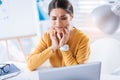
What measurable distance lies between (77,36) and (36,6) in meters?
0.60

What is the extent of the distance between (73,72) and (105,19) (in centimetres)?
74

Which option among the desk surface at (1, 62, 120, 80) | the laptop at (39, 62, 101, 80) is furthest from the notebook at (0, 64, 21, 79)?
the laptop at (39, 62, 101, 80)

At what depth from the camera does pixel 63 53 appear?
140 cm

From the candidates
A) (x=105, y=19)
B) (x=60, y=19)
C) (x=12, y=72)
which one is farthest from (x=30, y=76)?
(x=105, y=19)

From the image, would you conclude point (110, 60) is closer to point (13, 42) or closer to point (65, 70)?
point (65, 70)

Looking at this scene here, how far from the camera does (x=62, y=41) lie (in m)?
1.40

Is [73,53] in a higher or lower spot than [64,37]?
lower

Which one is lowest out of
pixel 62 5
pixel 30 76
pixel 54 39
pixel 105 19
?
pixel 30 76

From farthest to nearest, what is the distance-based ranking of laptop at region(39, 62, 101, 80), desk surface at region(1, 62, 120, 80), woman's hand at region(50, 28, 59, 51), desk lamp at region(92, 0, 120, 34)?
1. desk lamp at region(92, 0, 120, 34)
2. woman's hand at region(50, 28, 59, 51)
3. desk surface at region(1, 62, 120, 80)
4. laptop at region(39, 62, 101, 80)

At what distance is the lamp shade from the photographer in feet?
5.36

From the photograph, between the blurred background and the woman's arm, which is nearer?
the woman's arm

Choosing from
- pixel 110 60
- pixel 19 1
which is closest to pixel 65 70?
pixel 110 60

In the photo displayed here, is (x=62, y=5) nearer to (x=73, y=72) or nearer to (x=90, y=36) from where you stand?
(x=73, y=72)

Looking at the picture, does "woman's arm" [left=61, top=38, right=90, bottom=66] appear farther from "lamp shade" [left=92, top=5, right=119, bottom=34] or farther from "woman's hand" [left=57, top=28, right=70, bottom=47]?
"lamp shade" [left=92, top=5, right=119, bottom=34]
